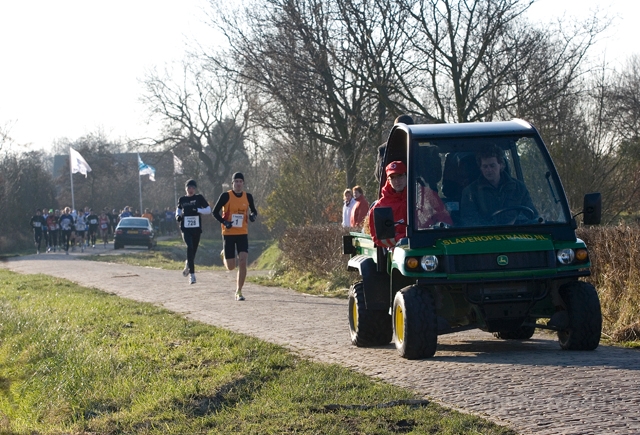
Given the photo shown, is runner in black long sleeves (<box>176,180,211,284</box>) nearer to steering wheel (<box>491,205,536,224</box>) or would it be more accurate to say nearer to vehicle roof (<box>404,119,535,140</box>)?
vehicle roof (<box>404,119,535,140</box>)

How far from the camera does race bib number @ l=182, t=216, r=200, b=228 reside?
Answer: 18.3 m

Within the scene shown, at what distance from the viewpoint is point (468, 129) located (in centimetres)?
890

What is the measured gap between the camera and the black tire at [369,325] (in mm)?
9289

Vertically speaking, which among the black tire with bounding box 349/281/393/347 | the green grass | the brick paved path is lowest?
the green grass

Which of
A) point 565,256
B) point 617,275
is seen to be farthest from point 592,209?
point 617,275

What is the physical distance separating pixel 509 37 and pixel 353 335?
18.2 meters

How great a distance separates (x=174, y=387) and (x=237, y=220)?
796 cm

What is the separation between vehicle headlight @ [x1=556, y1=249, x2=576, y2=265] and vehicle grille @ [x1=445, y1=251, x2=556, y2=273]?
0.33ft

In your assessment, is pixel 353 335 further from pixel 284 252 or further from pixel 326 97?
pixel 326 97

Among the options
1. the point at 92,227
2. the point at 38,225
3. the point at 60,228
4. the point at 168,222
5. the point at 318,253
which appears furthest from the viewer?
the point at 168,222

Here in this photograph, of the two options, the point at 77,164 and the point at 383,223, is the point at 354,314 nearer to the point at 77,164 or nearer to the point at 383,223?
the point at 383,223

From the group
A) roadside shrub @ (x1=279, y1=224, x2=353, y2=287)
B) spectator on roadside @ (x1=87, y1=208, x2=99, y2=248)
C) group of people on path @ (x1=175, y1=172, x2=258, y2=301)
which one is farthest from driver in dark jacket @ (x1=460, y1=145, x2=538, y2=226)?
spectator on roadside @ (x1=87, y1=208, x2=99, y2=248)

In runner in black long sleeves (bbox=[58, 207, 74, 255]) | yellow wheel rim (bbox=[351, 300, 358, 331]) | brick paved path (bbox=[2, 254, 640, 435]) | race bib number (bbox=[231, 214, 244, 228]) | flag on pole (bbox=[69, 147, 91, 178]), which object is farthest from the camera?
flag on pole (bbox=[69, 147, 91, 178])

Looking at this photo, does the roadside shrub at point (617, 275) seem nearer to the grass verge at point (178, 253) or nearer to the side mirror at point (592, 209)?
the side mirror at point (592, 209)
